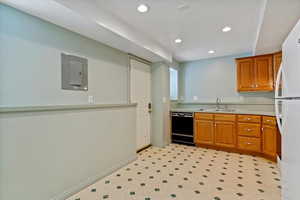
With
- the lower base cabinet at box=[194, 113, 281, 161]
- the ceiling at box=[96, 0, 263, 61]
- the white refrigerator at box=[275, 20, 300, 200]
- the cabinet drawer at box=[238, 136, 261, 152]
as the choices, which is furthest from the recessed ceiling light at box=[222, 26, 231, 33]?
the cabinet drawer at box=[238, 136, 261, 152]

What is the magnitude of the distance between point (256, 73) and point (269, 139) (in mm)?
1492

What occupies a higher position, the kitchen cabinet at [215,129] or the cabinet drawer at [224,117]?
the cabinet drawer at [224,117]

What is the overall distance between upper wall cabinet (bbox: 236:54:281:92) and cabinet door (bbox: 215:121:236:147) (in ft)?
3.22

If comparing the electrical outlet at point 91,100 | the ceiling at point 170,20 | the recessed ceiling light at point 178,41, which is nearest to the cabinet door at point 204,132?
the ceiling at point 170,20

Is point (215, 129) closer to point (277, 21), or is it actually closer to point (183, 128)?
point (183, 128)

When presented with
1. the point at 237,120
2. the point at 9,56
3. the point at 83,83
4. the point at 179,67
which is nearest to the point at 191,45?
the point at 179,67

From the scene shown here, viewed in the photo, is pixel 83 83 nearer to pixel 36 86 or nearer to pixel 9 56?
pixel 36 86

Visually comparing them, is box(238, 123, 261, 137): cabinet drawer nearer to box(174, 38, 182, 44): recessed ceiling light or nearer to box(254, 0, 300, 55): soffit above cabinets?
box(254, 0, 300, 55): soffit above cabinets

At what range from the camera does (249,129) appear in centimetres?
320

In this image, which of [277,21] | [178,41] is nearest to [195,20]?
[178,41]

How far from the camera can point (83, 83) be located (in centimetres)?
223

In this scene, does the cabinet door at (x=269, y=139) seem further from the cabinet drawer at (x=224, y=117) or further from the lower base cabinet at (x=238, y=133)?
the cabinet drawer at (x=224, y=117)

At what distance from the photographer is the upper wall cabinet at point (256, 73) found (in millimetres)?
3346

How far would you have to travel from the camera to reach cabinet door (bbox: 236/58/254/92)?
3562mm
